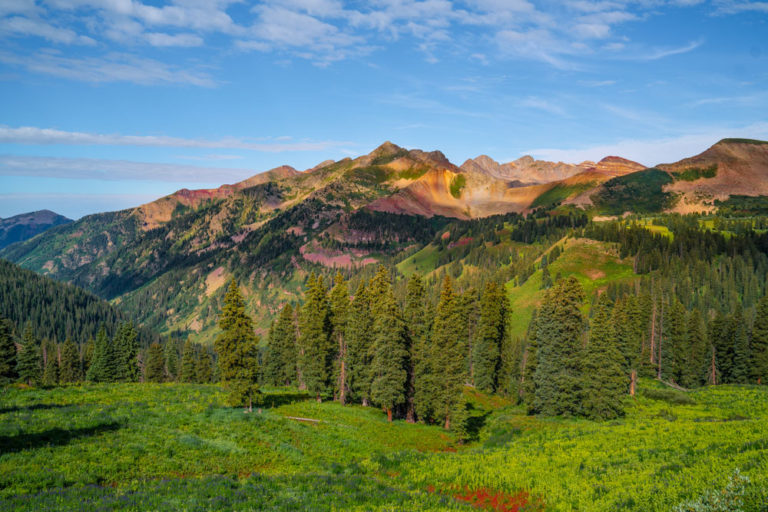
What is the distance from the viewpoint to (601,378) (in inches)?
1871

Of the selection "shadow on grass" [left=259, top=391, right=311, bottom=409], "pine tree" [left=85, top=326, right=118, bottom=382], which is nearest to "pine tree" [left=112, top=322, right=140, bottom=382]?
"pine tree" [left=85, top=326, right=118, bottom=382]

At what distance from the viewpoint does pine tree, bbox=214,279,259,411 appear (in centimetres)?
3969

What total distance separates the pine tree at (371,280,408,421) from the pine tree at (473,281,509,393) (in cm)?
2311

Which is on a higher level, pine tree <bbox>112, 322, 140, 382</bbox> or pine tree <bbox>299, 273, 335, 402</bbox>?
pine tree <bbox>299, 273, 335, 402</bbox>

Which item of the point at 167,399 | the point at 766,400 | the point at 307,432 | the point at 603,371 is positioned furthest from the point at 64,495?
the point at 766,400

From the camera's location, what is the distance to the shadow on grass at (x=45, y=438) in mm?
21406

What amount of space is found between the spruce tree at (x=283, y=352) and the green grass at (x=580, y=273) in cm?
9567

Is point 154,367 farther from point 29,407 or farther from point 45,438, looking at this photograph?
point 45,438

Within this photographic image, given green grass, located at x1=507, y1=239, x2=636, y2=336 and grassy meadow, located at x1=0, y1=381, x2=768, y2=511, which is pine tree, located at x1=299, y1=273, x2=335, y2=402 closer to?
grassy meadow, located at x1=0, y1=381, x2=768, y2=511

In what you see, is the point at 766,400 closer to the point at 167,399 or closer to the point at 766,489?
the point at 766,489

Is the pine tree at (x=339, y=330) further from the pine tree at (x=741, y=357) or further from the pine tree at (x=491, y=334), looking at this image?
the pine tree at (x=741, y=357)

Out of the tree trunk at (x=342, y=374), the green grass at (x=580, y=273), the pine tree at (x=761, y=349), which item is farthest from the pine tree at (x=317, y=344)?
the green grass at (x=580, y=273)

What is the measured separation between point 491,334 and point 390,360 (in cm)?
A: 2625

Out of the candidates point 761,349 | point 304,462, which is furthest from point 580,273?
point 304,462
